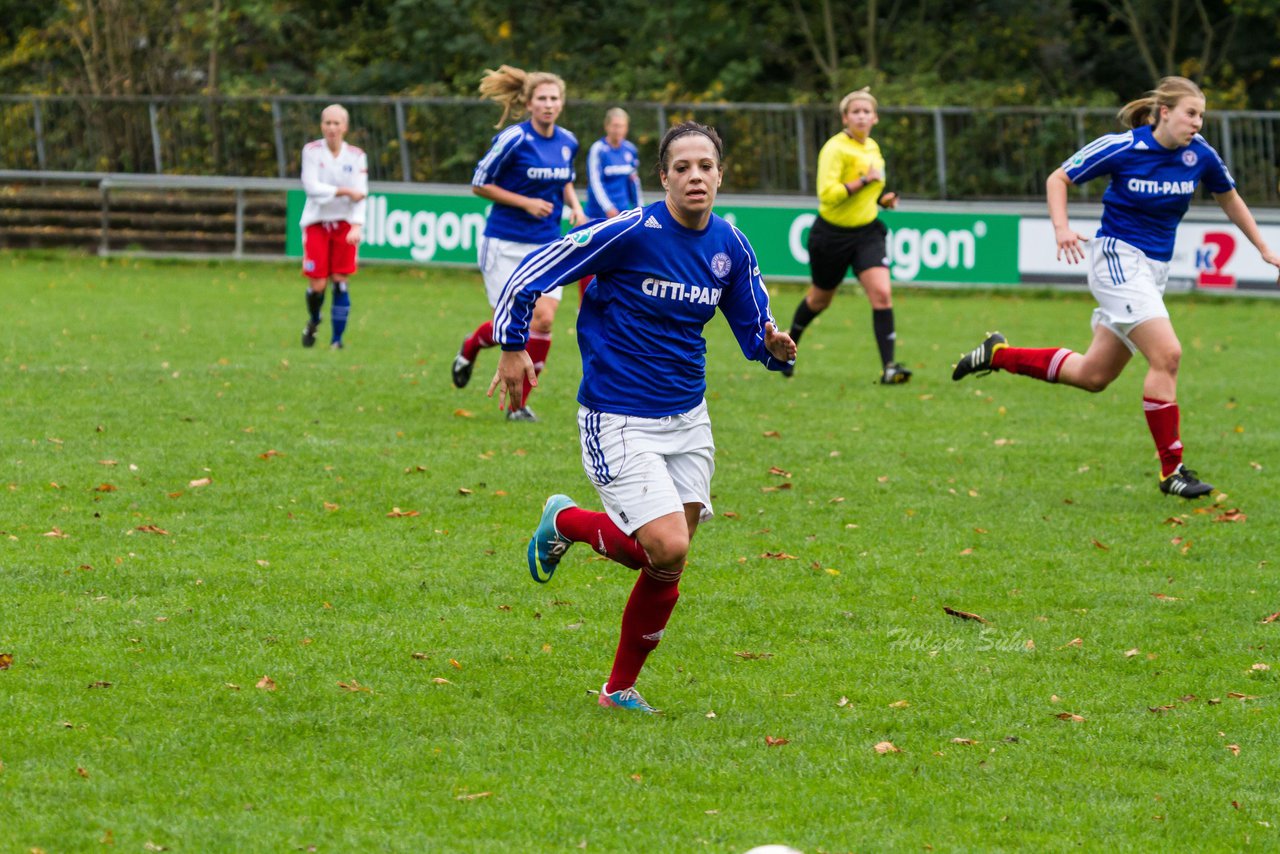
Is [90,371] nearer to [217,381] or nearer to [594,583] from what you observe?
[217,381]

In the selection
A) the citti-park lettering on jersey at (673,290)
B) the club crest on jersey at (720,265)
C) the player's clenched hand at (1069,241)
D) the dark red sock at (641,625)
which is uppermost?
the club crest on jersey at (720,265)

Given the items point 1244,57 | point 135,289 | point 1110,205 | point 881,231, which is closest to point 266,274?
point 135,289

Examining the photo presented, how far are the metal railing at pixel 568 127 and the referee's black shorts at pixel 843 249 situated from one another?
451 inches

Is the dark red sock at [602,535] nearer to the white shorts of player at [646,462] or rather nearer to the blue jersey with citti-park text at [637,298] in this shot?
the white shorts of player at [646,462]

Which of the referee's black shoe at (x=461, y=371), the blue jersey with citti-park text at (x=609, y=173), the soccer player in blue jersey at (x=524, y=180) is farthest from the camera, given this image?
the blue jersey with citti-park text at (x=609, y=173)

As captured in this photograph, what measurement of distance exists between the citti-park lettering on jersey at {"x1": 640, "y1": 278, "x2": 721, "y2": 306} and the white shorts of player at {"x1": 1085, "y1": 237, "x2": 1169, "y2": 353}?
4.26 meters

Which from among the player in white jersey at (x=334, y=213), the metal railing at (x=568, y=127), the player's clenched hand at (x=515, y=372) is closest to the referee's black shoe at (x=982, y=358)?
the player's clenched hand at (x=515, y=372)

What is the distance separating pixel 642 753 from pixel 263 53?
30.7 meters

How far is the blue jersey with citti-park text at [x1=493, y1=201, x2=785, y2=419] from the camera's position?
5.19m

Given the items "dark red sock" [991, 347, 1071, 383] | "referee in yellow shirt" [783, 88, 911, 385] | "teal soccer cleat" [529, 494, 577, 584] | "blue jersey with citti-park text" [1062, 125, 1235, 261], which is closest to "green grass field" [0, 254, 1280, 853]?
"teal soccer cleat" [529, 494, 577, 584]

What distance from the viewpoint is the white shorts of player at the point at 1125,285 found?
29.0ft

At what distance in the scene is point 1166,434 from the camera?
29.2 feet

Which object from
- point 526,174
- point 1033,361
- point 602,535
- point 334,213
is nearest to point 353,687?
point 602,535

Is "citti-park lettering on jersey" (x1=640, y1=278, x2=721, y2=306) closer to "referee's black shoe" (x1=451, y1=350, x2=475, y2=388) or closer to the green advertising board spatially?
"referee's black shoe" (x1=451, y1=350, x2=475, y2=388)
